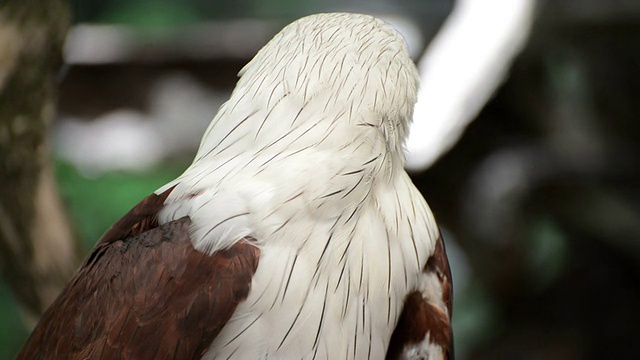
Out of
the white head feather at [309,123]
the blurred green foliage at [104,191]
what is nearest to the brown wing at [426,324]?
the white head feather at [309,123]

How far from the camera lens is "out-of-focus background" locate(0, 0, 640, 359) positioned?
3.29 metres

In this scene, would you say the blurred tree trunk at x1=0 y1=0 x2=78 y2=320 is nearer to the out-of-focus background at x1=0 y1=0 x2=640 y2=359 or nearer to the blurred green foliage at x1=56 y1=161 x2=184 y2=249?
the blurred green foliage at x1=56 y1=161 x2=184 y2=249

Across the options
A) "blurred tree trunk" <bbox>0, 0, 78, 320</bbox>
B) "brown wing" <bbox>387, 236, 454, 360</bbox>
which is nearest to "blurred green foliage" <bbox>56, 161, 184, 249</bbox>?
"blurred tree trunk" <bbox>0, 0, 78, 320</bbox>

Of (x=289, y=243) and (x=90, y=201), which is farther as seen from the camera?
(x=90, y=201)

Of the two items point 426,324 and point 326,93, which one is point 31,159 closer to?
point 326,93

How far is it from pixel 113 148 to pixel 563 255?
226 cm

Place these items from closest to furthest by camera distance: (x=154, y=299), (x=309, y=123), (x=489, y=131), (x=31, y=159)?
(x=154, y=299) → (x=309, y=123) → (x=31, y=159) → (x=489, y=131)

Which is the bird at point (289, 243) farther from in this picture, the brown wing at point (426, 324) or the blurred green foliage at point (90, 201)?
the blurred green foliage at point (90, 201)

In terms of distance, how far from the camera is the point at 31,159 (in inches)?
102

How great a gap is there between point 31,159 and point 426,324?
5.96ft

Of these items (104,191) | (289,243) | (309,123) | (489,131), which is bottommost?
(489,131)

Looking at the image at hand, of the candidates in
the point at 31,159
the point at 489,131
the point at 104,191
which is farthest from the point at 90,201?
the point at 489,131

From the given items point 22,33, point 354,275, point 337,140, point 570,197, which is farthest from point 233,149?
point 570,197

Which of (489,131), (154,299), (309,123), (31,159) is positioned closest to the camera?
(154,299)
